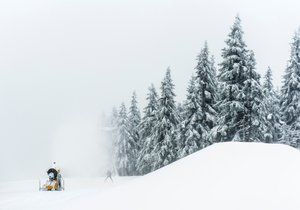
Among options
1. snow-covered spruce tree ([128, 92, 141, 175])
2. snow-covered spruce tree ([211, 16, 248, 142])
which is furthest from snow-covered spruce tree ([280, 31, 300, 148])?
snow-covered spruce tree ([128, 92, 141, 175])

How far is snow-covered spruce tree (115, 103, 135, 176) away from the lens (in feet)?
178

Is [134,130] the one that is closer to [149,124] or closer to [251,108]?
[149,124]

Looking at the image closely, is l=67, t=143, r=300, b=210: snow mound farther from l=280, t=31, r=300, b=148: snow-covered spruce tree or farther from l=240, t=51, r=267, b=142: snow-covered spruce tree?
l=280, t=31, r=300, b=148: snow-covered spruce tree

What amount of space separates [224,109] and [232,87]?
169cm

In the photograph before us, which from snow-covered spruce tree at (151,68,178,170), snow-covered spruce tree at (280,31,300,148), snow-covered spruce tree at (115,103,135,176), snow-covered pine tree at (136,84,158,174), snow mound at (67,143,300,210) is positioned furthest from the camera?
snow-covered spruce tree at (115,103,135,176)

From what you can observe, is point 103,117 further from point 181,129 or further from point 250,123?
point 250,123

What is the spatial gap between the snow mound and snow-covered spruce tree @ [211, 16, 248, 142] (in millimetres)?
15711

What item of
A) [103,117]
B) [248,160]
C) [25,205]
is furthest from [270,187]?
[103,117]

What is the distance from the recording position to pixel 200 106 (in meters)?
34.2

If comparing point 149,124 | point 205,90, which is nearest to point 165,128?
point 149,124

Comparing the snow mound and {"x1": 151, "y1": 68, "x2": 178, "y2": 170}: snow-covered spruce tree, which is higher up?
{"x1": 151, "y1": 68, "x2": 178, "y2": 170}: snow-covered spruce tree

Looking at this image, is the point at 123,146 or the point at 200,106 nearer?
the point at 200,106

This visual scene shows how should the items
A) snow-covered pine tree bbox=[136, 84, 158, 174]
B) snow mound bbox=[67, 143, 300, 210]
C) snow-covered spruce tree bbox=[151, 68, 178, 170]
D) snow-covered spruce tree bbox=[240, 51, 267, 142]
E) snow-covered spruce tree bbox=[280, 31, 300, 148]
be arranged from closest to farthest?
snow mound bbox=[67, 143, 300, 210] → snow-covered spruce tree bbox=[240, 51, 267, 142] → snow-covered spruce tree bbox=[280, 31, 300, 148] → snow-covered spruce tree bbox=[151, 68, 178, 170] → snow-covered pine tree bbox=[136, 84, 158, 174]

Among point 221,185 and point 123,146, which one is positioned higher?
point 123,146
